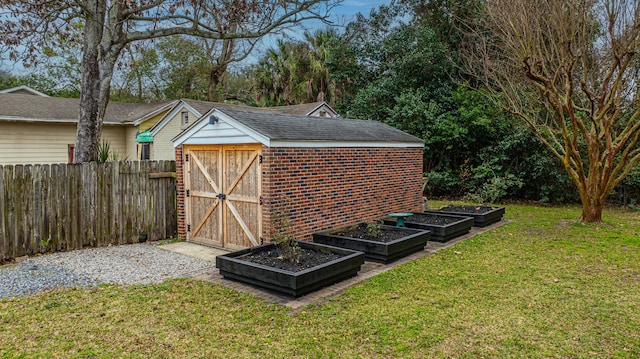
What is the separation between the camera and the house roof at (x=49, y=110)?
1462 cm

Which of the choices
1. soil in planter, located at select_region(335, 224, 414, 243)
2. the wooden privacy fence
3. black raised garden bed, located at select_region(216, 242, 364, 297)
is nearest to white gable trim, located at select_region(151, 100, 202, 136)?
the wooden privacy fence

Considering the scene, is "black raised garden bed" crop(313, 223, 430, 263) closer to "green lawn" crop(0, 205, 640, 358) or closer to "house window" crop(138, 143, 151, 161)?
"green lawn" crop(0, 205, 640, 358)

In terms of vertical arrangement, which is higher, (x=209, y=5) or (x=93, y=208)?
(x=209, y=5)

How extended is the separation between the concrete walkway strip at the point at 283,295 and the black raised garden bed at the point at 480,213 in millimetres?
1261

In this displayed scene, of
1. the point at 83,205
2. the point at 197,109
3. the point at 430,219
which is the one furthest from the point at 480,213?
the point at 197,109

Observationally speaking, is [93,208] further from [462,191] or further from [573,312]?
[462,191]

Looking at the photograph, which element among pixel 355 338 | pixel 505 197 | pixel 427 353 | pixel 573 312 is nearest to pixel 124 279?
pixel 355 338

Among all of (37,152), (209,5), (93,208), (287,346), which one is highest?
(209,5)

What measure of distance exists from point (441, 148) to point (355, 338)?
529 inches

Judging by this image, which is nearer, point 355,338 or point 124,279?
point 355,338

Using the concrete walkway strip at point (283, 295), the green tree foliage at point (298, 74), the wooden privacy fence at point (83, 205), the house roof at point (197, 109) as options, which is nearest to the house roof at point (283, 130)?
the wooden privacy fence at point (83, 205)

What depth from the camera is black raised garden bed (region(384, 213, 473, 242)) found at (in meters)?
7.97

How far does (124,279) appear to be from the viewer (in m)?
5.68

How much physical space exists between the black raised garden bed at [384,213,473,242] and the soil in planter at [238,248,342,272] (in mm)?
2917
